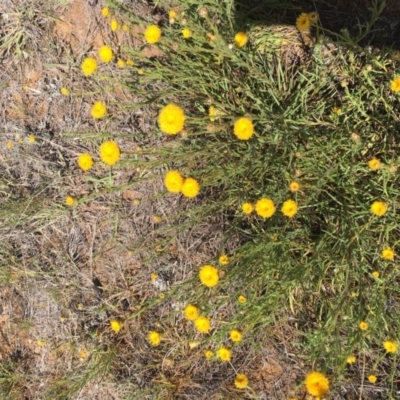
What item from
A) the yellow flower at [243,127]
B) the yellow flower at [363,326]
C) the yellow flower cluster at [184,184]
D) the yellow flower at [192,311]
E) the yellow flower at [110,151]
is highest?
the yellow flower at [243,127]

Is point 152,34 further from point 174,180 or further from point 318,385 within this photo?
point 318,385

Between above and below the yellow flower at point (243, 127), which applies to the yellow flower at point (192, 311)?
below

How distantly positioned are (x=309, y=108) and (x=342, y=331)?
4.06ft

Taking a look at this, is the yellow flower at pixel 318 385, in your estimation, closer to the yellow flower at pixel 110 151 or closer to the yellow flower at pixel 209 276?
the yellow flower at pixel 209 276

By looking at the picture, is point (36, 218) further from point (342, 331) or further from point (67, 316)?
point (342, 331)

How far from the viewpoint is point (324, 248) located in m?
2.40

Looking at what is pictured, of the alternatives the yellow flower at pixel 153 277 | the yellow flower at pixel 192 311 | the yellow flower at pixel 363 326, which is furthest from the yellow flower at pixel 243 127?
the yellow flower at pixel 153 277

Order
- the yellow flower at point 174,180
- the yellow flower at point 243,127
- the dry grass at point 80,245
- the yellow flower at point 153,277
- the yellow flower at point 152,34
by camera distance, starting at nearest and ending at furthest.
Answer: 1. the yellow flower at point 243,127
2. the yellow flower at point 174,180
3. the yellow flower at point 152,34
4. the yellow flower at point 153,277
5. the dry grass at point 80,245

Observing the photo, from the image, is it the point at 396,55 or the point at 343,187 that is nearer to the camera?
the point at 396,55

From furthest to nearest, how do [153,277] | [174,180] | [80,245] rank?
[80,245]
[153,277]
[174,180]

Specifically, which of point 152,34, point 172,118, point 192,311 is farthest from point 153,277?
point 152,34

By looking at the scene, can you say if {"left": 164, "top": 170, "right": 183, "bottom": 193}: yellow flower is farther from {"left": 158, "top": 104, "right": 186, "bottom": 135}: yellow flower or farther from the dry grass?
the dry grass

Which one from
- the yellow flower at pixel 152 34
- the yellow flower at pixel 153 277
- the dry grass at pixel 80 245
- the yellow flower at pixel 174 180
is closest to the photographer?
the yellow flower at pixel 174 180

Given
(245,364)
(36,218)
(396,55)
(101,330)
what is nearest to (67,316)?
(101,330)
